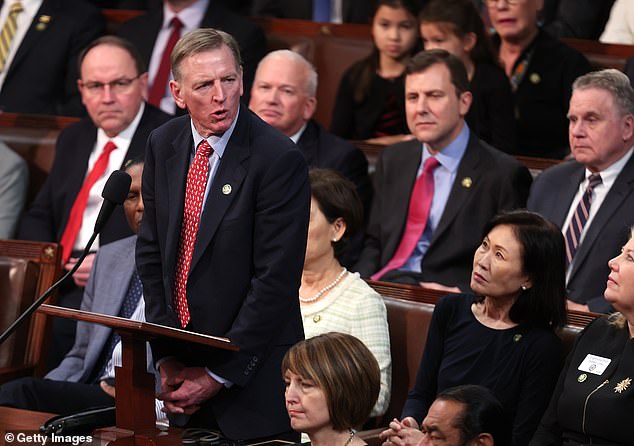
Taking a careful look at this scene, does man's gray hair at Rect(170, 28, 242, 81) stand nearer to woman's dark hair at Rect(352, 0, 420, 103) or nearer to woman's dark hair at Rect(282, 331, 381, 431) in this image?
woman's dark hair at Rect(282, 331, 381, 431)

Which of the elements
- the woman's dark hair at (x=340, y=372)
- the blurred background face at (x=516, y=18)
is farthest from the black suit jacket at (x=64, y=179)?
the woman's dark hair at (x=340, y=372)

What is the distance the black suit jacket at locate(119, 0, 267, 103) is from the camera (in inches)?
193

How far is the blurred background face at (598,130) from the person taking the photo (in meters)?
3.64

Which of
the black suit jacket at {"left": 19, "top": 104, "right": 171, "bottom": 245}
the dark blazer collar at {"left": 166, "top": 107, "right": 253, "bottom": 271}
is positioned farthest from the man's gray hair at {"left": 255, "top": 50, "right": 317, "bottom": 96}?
the dark blazer collar at {"left": 166, "top": 107, "right": 253, "bottom": 271}

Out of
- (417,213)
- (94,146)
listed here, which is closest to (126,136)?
(94,146)

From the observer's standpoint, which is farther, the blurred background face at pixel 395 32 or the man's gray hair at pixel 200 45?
the blurred background face at pixel 395 32

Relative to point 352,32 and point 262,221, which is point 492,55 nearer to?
point 352,32

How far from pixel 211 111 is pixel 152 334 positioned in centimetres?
51

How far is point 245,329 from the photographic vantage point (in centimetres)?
245

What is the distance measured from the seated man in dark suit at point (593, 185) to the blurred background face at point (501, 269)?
0.57m

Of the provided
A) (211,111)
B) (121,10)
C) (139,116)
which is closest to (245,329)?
(211,111)

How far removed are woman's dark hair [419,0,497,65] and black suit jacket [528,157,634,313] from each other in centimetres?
95

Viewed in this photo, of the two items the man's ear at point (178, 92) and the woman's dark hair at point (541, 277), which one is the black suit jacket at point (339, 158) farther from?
the man's ear at point (178, 92)

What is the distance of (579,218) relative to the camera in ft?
12.0
